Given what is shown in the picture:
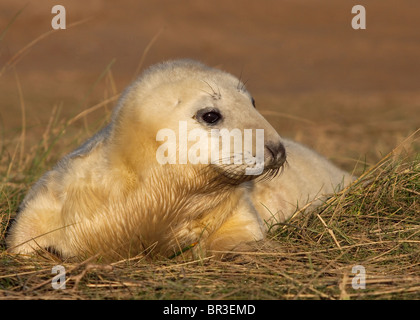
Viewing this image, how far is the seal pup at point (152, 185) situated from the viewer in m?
3.33

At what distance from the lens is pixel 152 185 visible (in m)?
3.38

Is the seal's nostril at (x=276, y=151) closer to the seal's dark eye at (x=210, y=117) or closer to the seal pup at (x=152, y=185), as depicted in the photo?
the seal pup at (x=152, y=185)

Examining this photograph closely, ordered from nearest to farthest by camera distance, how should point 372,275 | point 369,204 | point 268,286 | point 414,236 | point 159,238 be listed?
1. point 268,286
2. point 372,275
3. point 159,238
4. point 414,236
5. point 369,204

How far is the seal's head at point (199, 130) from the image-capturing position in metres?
3.25

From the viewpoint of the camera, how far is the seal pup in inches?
131

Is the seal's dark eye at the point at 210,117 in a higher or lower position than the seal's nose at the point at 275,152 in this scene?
higher

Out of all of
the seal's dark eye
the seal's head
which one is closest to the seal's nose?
the seal's head

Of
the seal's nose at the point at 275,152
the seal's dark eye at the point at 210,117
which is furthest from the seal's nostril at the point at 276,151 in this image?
the seal's dark eye at the point at 210,117

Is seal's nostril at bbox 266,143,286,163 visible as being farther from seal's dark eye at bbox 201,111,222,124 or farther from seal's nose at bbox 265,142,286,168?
seal's dark eye at bbox 201,111,222,124

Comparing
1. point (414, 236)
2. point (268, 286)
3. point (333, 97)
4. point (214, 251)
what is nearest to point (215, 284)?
point (268, 286)

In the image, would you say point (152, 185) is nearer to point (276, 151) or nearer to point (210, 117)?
point (210, 117)

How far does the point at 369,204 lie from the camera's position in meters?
4.33

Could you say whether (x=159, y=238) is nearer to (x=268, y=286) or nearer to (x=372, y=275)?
(x=268, y=286)
